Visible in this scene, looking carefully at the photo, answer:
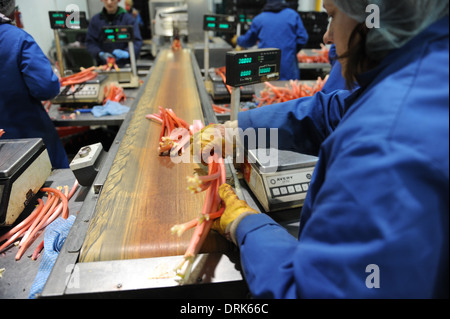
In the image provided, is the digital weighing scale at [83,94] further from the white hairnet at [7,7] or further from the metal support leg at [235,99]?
the metal support leg at [235,99]

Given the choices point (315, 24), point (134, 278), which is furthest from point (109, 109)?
point (315, 24)

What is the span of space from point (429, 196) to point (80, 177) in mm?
1275

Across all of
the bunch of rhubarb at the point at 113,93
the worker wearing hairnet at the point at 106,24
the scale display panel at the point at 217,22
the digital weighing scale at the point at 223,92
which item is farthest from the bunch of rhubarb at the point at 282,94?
the worker wearing hairnet at the point at 106,24

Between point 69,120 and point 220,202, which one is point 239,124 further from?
point 69,120

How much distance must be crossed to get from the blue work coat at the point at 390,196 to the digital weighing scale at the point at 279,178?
0.48 meters

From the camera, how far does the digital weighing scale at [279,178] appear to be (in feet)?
3.60

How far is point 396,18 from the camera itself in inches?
23.3

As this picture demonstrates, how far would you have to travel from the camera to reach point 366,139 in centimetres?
52

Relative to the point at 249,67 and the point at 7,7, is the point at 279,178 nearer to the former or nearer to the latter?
the point at 249,67

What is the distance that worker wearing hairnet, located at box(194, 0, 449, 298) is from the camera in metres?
0.48

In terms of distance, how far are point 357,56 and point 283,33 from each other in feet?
11.1

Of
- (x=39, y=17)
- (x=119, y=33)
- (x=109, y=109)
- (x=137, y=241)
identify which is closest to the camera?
(x=137, y=241)

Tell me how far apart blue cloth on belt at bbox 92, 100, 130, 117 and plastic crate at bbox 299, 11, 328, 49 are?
3827 mm
